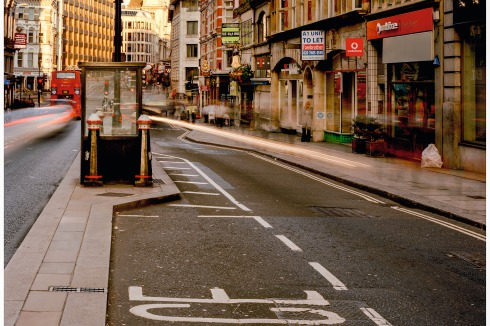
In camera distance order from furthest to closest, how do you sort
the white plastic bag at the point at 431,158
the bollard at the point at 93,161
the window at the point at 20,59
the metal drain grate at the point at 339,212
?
the window at the point at 20,59 → the white plastic bag at the point at 431,158 → the bollard at the point at 93,161 → the metal drain grate at the point at 339,212

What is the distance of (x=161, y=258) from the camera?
31.6 ft

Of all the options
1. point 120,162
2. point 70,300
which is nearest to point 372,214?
point 120,162

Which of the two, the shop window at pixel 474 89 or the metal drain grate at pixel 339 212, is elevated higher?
the shop window at pixel 474 89

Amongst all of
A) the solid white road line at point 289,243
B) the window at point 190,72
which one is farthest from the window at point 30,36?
the solid white road line at point 289,243

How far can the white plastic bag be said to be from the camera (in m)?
23.4

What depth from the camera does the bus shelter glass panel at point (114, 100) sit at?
1638 centimetres

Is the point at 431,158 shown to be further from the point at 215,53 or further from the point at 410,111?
the point at 215,53

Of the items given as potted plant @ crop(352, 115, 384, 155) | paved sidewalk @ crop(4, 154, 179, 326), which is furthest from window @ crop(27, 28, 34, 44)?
paved sidewalk @ crop(4, 154, 179, 326)

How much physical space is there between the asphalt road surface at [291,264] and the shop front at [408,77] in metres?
9.53

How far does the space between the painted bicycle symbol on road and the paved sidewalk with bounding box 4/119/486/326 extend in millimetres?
421

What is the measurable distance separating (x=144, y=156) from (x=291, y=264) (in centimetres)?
744

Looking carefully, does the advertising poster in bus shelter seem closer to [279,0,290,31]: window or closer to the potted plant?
the potted plant

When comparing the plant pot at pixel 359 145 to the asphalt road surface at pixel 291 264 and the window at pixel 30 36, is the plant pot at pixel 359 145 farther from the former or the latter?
the window at pixel 30 36

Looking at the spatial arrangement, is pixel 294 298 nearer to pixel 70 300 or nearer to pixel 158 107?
pixel 70 300
